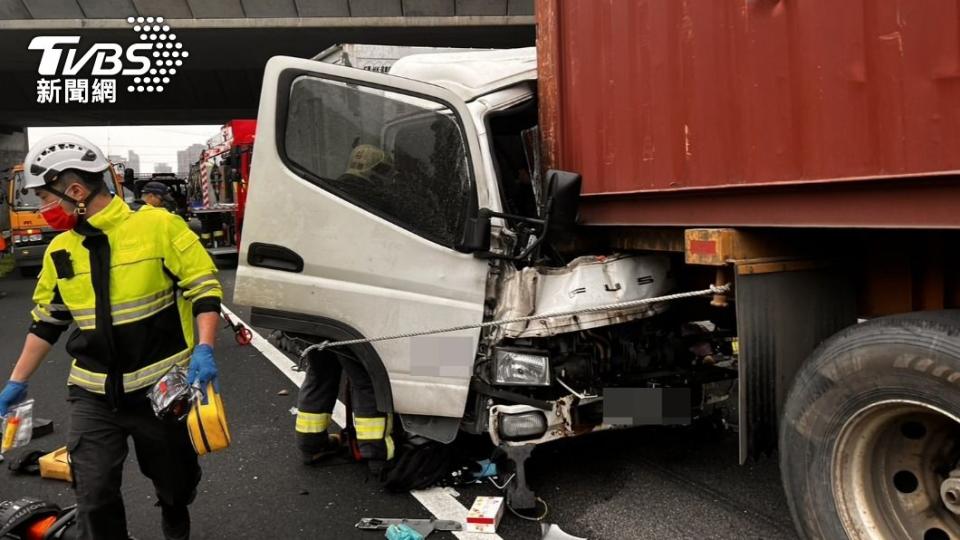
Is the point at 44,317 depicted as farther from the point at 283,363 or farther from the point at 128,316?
the point at 283,363

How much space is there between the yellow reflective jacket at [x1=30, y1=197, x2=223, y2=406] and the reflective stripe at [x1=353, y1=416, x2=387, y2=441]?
101 centimetres

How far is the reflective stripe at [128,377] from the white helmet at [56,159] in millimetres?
734

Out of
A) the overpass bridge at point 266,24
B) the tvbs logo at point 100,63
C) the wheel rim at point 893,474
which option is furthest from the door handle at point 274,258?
the tvbs logo at point 100,63

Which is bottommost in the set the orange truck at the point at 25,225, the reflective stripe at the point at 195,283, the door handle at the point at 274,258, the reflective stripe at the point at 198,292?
the reflective stripe at the point at 198,292

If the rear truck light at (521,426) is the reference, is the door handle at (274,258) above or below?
above

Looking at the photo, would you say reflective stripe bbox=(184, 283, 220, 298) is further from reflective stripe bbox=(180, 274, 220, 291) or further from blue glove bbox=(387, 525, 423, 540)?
blue glove bbox=(387, 525, 423, 540)

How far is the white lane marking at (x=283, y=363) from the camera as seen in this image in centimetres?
480

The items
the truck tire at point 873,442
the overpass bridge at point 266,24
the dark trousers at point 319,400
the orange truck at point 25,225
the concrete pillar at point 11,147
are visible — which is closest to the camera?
the truck tire at point 873,442

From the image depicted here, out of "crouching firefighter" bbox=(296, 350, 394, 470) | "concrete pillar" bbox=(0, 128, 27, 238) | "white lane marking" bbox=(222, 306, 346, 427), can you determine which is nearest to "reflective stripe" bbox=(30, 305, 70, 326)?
"crouching firefighter" bbox=(296, 350, 394, 470)

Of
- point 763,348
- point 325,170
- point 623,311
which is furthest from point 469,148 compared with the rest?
point 763,348

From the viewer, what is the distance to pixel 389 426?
342 cm

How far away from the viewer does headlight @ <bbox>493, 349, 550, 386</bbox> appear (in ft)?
10.1

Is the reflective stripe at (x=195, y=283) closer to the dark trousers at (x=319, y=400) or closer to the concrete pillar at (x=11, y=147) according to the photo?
the dark trousers at (x=319, y=400)

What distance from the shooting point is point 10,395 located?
262cm
